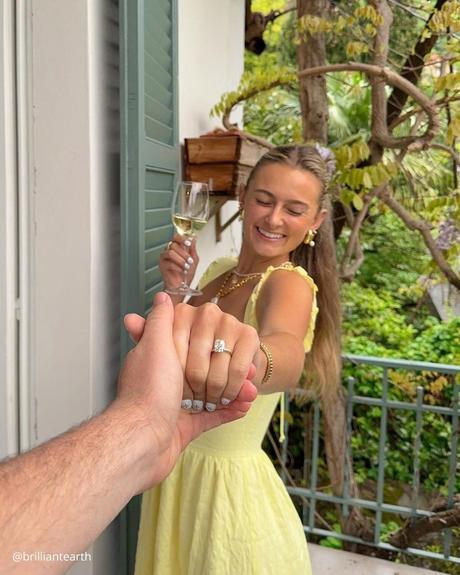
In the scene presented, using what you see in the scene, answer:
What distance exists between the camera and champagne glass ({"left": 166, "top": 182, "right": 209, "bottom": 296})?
4.57ft

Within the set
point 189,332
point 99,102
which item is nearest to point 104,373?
point 99,102

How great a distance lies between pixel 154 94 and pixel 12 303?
744mm

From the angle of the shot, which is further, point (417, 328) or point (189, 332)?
point (417, 328)

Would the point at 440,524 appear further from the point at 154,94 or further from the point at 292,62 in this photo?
the point at 292,62

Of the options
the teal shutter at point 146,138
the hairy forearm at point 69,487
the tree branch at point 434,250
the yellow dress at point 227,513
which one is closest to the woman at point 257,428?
the yellow dress at point 227,513

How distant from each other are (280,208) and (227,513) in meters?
0.77

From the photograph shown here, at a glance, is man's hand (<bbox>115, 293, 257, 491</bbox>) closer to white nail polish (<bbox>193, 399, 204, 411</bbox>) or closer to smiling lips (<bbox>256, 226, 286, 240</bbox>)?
white nail polish (<bbox>193, 399, 204, 411</bbox>)

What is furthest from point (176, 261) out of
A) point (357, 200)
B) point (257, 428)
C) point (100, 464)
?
point (357, 200)

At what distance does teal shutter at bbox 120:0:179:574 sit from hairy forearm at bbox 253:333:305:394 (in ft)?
1.96

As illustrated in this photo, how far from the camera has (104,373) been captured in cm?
155

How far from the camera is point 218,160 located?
6.60 ft

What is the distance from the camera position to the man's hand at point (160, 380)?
2.17 feet

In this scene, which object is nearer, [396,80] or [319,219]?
[319,219]

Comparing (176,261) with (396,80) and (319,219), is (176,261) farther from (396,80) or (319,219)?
(396,80)
